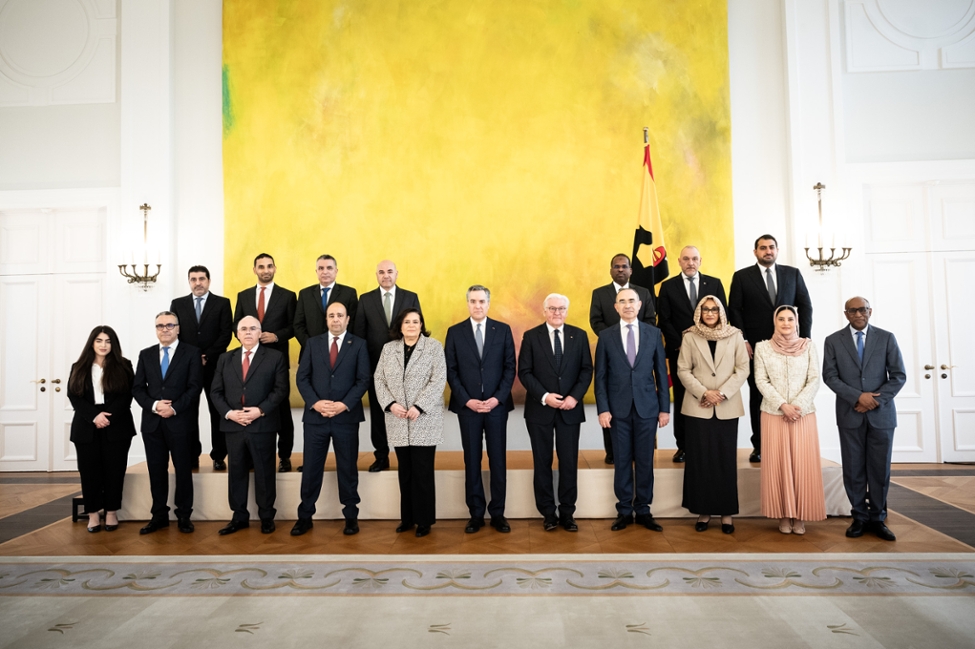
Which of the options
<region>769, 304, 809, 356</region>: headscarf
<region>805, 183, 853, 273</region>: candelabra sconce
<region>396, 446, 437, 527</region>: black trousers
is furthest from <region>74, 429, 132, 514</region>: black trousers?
<region>805, 183, 853, 273</region>: candelabra sconce

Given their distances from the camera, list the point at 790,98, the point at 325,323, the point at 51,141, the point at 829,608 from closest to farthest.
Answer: the point at 829,608, the point at 325,323, the point at 790,98, the point at 51,141

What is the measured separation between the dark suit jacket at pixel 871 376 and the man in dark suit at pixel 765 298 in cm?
57

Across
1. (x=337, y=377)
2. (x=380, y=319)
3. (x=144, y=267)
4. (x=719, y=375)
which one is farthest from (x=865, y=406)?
(x=144, y=267)

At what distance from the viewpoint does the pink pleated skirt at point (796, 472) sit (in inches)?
160

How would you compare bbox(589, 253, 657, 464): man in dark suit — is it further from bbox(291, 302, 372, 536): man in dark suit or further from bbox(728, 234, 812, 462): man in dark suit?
bbox(291, 302, 372, 536): man in dark suit

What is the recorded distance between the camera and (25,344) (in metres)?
6.77

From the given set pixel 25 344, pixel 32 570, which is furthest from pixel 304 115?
pixel 32 570

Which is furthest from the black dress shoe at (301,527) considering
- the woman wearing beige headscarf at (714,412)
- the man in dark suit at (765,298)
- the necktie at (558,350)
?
the man in dark suit at (765,298)

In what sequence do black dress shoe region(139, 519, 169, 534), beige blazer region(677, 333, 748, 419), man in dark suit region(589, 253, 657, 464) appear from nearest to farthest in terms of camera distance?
beige blazer region(677, 333, 748, 419), black dress shoe region(139, 519, 169, 534), man in dark suit region(589, 253, 657, 464)

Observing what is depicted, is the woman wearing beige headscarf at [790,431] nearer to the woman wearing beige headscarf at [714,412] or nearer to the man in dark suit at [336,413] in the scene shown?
the woman wearing beige headscarf at [714,412]

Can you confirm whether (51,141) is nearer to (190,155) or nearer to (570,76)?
(190,155)

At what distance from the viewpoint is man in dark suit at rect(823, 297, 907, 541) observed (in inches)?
160

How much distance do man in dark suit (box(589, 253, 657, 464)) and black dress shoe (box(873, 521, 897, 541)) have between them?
1772mm

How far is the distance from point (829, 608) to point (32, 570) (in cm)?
438
